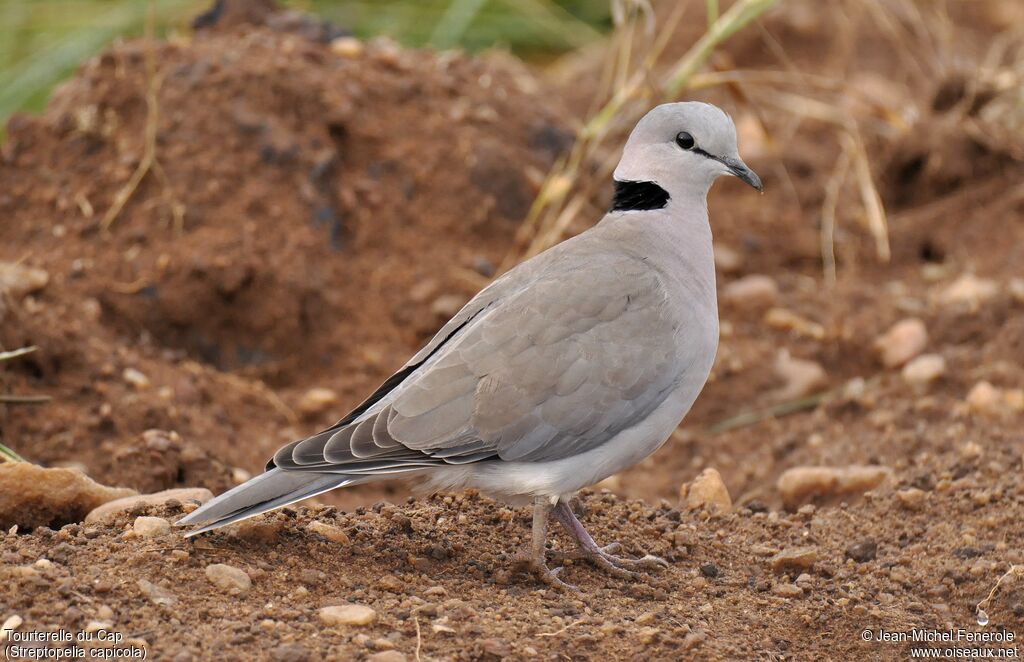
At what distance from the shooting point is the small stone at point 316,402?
6004mm

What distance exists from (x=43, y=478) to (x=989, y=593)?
2.87 meters

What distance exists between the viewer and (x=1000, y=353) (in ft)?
20.5

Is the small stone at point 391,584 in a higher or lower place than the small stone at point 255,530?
lower

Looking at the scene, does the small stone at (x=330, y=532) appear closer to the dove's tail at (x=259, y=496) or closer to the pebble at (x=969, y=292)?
the dove's tail at (x=259, y=496)

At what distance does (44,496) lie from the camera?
4.11 meters

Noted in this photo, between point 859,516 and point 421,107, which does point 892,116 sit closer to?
point 421,107

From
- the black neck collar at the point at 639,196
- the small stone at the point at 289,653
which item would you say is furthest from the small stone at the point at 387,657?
the black neck collar at the point at 639,196

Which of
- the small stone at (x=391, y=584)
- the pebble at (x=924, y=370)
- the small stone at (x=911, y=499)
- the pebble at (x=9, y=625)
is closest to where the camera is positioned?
the pebble at (x=9, y=625)

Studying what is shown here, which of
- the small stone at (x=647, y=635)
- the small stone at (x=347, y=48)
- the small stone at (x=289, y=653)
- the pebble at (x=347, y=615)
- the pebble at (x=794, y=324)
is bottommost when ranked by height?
the pebble at (x=794, y=324)

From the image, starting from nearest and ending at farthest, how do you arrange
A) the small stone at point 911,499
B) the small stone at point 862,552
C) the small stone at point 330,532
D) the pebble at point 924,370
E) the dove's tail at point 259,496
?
the dove's tail at point 259,496 → the small stone at point 330,532 → the small stone at point 862,552 → the small stone at point 911,499 → the pebble at point 924,370

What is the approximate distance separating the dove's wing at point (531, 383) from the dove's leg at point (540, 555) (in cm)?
17

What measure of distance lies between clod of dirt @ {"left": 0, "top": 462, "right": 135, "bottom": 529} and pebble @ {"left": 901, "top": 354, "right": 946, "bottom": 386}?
3684 mm

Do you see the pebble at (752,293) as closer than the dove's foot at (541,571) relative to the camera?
No

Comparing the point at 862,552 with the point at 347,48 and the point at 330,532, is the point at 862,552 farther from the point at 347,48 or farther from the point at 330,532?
the point at 347,48
